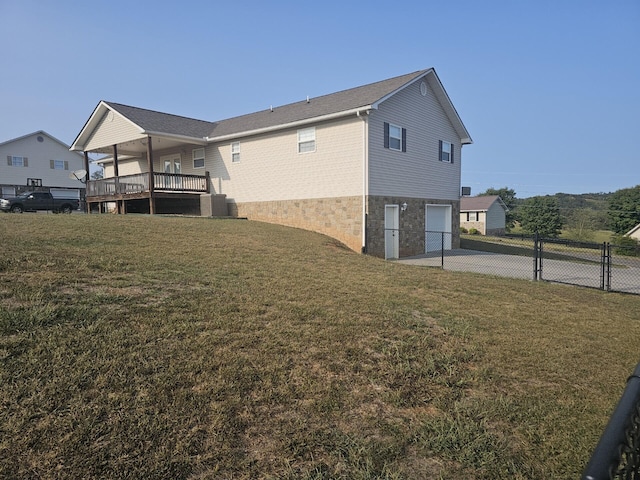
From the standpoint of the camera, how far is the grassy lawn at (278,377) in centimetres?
269

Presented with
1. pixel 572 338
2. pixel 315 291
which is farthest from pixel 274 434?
pixel 572 338

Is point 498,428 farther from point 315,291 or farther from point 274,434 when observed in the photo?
point 315,291

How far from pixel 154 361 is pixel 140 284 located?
2.35m

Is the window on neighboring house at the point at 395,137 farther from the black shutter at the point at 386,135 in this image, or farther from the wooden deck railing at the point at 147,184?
the wooden deck railing at the point at 147,184

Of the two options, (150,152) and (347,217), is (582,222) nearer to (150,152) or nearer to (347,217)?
(347,217)

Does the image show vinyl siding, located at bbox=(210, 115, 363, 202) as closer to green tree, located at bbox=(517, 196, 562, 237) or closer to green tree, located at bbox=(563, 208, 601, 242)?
green tree, located at bbox=(563, 208, 601, 242)

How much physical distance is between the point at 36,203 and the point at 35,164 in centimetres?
2218

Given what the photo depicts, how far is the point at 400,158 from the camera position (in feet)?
53.7

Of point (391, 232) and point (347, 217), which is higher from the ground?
point (347, 217)

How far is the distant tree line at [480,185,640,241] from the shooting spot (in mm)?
60000

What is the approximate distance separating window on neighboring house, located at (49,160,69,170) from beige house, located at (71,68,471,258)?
24522mm

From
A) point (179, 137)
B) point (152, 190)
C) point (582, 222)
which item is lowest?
point (582, 222)

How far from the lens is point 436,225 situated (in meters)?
19.2

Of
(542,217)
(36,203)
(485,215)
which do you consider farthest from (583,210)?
(36,203)
